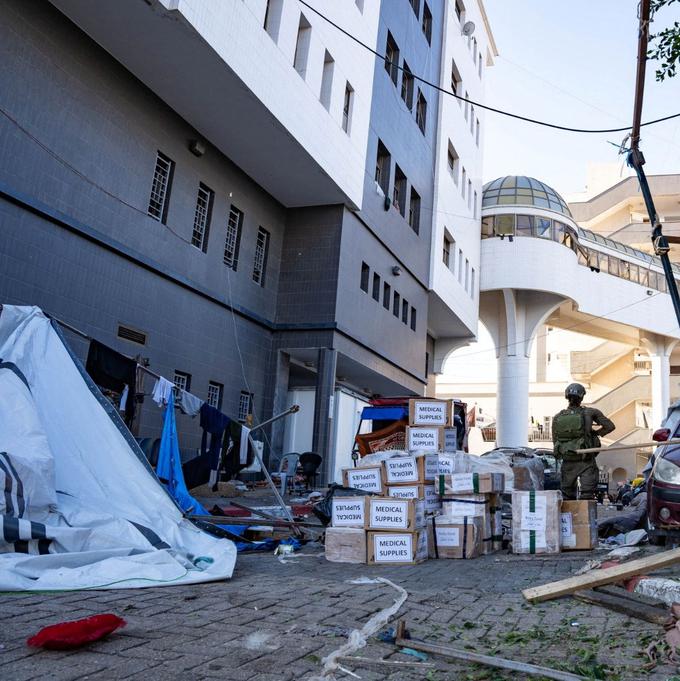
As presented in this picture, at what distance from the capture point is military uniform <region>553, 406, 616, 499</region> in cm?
916

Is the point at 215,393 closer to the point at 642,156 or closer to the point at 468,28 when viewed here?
the point at 642,156

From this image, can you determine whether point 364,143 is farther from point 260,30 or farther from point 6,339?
point 6,339

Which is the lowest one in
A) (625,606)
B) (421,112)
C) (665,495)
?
(625,606)

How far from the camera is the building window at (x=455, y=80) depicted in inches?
1167

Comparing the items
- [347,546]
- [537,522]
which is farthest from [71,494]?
[537,522]

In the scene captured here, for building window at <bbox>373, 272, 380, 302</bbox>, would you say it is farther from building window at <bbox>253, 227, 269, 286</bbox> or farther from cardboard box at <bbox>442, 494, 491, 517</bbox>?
cardboard box at <bbox>442, 494, 491, 517</bbox>

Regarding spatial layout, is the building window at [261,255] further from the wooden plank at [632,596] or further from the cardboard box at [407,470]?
the wooden plank at [632,596]

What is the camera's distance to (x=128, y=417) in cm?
959

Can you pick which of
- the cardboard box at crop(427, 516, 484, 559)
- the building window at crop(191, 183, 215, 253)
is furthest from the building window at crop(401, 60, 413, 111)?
the cardboard box at crop(427, 516, 484, 559)

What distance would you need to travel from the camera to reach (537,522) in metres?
7.64

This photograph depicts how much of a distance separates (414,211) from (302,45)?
32.9 feet

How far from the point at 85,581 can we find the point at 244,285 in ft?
44.5

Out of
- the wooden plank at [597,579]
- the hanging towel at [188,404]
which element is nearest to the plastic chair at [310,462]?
the hanging towel at [188,404]

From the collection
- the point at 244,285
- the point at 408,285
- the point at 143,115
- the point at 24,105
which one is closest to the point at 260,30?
the point at 143,115
